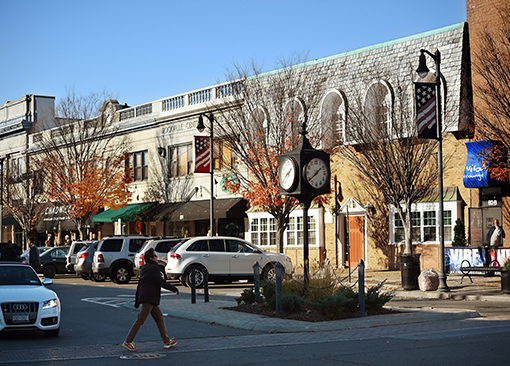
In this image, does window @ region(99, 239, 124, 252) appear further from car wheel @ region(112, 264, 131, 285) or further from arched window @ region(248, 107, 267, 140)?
arched window @ region(248, 107, 267, 140)

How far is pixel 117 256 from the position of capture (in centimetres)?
2658

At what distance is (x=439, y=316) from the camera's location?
44.9 feet

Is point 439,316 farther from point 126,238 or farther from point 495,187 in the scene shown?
point 126,238

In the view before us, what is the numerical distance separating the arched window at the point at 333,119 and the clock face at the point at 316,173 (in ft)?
41.1

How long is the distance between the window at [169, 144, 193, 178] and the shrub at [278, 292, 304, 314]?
2438cm

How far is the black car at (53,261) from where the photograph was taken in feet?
103

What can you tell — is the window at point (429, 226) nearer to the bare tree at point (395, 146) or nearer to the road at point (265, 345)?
the bare tree at point (395, 146)

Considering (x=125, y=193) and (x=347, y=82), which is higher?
(x=347, y=82)

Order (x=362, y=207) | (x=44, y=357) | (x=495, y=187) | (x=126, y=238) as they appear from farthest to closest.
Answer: (x=362, y=207) < (x=126, y=238) < (x=495, y=187) < (x=44, y=357)

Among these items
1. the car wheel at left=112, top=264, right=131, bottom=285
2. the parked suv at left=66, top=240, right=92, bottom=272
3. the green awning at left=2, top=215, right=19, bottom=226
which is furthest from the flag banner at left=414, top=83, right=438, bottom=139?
the green awning at left=2, top=215, right=19, bottom=226

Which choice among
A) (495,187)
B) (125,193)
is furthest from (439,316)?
(125,193)

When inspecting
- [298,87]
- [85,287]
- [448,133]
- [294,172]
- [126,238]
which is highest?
[298,87]

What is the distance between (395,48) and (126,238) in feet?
45.9

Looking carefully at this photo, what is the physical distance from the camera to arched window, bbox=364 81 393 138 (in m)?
24.4
